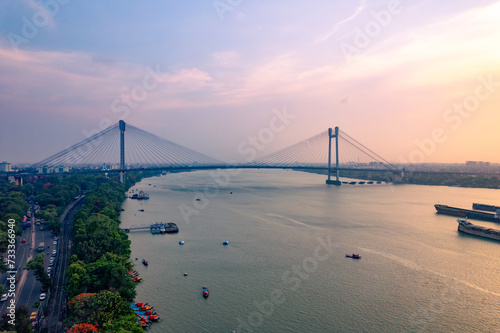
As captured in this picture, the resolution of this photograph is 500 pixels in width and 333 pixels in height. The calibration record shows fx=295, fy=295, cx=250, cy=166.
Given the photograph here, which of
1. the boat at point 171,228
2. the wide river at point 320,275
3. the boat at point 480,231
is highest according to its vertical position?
the boat at point 480,231

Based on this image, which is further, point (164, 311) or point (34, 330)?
point (164, 311)

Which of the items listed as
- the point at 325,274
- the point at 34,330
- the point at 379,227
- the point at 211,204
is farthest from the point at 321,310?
the point at 211,204

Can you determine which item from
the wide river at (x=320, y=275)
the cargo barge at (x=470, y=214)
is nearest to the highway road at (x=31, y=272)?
the wide river at (x=320, y=275)

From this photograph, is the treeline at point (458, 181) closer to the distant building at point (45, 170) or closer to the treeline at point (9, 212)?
the treeline at point (9, 212)

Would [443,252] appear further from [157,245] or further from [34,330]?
[34,330]

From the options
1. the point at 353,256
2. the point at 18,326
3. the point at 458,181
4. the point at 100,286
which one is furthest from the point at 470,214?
the point at 458,181

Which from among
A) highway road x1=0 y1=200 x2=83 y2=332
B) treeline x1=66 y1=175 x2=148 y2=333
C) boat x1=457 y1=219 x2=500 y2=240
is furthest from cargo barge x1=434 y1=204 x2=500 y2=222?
highway road x1=0 y1=200 x2=83 y2=332

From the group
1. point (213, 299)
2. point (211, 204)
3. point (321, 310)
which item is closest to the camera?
point (321, 310)

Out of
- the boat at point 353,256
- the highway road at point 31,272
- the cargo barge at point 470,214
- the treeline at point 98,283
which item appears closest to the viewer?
the treeline at point 98,283

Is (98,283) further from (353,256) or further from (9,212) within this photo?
(9,212)
